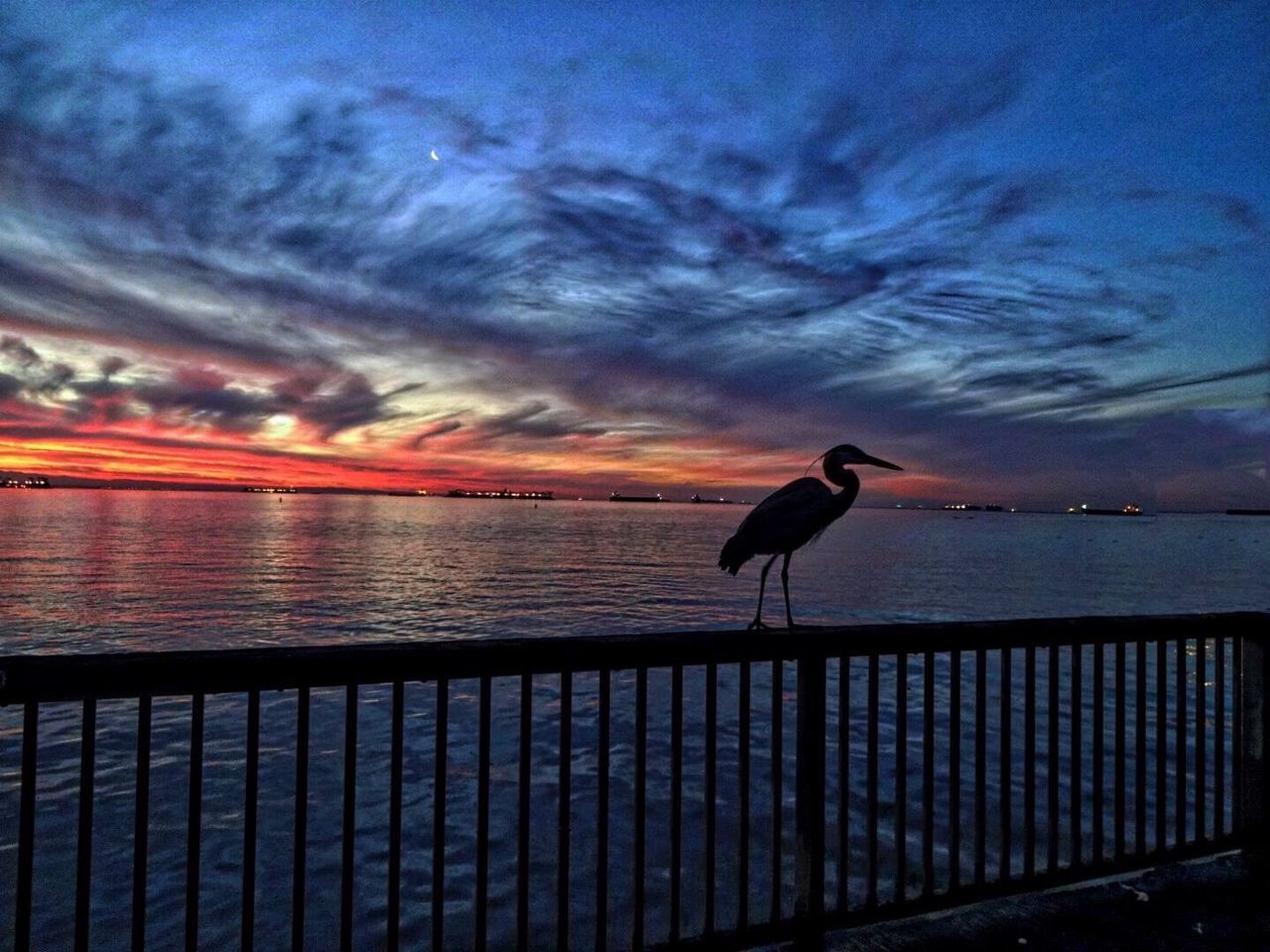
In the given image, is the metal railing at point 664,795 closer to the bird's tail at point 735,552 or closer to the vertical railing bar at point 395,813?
the vertical railing bar at point 395,813

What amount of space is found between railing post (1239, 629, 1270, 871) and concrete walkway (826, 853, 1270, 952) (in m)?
0.38

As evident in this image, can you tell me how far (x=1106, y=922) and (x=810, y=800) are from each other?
4.15 feet

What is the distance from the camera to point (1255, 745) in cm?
377

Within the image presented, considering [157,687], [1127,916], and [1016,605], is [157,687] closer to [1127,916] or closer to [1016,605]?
[1127,916]

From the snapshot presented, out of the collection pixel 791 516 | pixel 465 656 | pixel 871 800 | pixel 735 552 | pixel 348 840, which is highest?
pixel 791 516

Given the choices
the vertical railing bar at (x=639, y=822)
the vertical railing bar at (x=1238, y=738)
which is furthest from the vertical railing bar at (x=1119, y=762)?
the vertical railing bar at (x=639, y=822)

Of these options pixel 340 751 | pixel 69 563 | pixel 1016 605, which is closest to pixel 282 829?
pixel 340 751

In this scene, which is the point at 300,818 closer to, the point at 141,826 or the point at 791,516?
the point at 141,826

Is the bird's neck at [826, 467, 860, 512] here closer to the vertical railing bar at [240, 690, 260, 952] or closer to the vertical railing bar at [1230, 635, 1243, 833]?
the vertical railing bar at [1230, 635, 1243, 833]

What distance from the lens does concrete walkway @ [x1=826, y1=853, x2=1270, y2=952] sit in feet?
9.45

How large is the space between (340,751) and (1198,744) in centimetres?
772

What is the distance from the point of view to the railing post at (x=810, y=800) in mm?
2922

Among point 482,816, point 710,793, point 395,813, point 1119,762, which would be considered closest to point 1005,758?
point 1119,762

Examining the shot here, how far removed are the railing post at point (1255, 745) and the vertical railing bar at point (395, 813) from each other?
3761 mm
